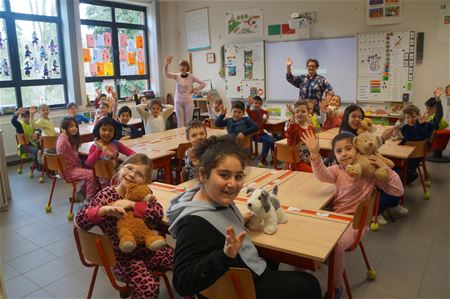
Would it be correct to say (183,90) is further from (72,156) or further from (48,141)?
(72,156)

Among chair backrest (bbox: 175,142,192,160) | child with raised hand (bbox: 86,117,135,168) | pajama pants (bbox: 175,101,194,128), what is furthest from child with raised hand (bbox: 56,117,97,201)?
pajama pants (bbox: 175,101,194,128)

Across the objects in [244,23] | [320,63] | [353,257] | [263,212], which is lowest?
[353,257]

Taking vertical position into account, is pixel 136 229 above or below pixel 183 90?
below

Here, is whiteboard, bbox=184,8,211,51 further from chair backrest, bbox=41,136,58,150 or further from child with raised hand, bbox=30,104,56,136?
chair backrest, bbox=41,136,58,150

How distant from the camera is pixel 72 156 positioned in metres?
3.87

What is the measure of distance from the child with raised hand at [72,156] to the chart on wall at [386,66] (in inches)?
192

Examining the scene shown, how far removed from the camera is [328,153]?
3787mm

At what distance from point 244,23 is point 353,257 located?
6.08 meters

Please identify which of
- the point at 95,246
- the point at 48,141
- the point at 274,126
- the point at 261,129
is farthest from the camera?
the point at 274,126

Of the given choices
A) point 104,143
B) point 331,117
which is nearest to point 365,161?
point 104,143

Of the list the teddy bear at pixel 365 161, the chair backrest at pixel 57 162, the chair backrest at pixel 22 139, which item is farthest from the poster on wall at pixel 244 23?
the teddy bear at pixel 365 161

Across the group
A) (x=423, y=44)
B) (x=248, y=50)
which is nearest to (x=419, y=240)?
(x=423, y=44)

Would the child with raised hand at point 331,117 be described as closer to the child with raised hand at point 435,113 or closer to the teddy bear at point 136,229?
the child with raised hand at point 435,113

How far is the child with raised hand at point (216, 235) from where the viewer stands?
4.20 ft
